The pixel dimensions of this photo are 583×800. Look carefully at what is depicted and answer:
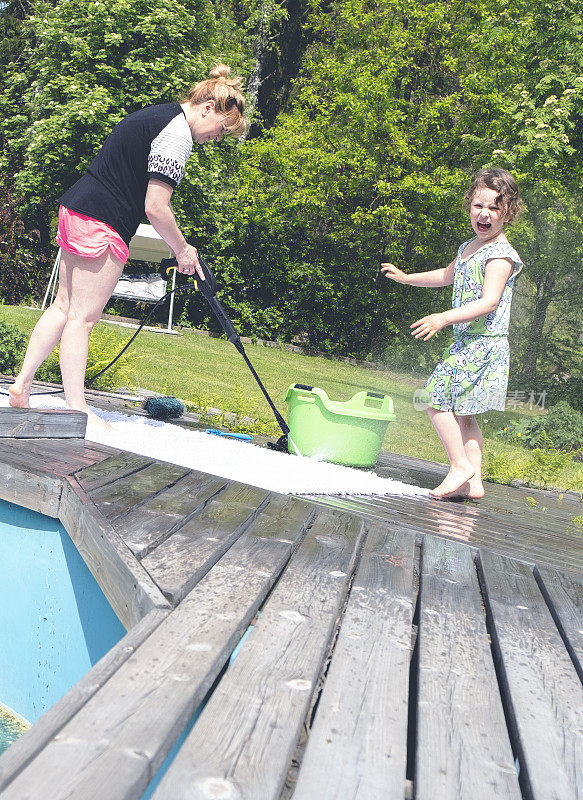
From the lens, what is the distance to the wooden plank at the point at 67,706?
3.50ft

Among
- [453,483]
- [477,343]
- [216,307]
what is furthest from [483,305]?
[216,307]

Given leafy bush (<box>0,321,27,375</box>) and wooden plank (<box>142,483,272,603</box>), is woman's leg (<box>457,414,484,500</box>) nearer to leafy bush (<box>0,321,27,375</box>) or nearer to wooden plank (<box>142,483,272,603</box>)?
wooden plank (<box>142,483,272,603</box>)

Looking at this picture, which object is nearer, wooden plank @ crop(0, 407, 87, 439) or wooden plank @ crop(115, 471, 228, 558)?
wooden plank @ crop(115, 471, 228, 558)

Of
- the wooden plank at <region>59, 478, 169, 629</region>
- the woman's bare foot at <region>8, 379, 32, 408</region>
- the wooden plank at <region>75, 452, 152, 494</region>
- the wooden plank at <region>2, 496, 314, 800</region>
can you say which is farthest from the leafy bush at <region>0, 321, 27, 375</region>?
the wooden plank at <region>2, 496, 314, 800</region>

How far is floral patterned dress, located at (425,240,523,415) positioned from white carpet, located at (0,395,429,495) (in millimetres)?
460

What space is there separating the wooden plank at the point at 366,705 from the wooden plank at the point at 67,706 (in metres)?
0.34

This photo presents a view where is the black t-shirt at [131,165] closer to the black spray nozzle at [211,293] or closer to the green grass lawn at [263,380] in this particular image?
the black spray nozzle at [211,293]

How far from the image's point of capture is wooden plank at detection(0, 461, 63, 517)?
272 cm

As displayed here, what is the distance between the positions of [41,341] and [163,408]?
141 centimetres

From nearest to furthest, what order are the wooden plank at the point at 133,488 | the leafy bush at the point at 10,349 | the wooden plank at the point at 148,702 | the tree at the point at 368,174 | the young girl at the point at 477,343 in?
the wooden plank at the point at 148,702 < the wooden plank at the point at 133,488 < the young girl at the point at 477,343 < the leafy bush at the point at 10,349 < the tree at the point at 368,174

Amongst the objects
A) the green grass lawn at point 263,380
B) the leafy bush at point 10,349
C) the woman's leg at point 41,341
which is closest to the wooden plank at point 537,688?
the woman's leg at point 41,341

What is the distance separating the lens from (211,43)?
18.8 m

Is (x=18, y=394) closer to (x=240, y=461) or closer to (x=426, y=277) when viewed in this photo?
(x=240, y=461)

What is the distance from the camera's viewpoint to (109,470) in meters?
3.04
